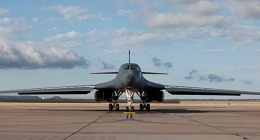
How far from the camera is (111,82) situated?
2858cm

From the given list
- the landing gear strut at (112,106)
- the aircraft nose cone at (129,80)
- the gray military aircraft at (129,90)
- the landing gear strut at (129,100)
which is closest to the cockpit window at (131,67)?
the gray military aircraft at (129,90)

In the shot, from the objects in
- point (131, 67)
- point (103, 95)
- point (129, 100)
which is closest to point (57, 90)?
point (103, 95)

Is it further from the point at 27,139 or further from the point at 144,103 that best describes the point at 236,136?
the point at 144,103

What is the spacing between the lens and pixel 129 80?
986 inches

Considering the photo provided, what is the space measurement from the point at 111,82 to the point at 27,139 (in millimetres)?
18913

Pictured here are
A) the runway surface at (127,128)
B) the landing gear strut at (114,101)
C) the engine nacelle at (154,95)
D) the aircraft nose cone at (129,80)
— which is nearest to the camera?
the runway surface at (127,128)

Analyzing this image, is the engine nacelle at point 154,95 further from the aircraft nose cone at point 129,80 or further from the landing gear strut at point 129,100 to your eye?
the aircraft nose cone at point 129,80

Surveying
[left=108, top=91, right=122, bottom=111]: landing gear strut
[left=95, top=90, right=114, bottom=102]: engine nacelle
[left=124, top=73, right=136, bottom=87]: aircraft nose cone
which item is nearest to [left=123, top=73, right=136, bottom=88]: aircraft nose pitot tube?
[left=124, top=73, right=136, bottom=87]: aircraft nose cone

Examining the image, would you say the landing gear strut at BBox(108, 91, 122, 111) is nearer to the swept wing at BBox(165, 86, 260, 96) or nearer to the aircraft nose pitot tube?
the swept wing at BBox(165, 86, 260, 96)

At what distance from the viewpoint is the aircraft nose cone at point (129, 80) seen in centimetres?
2506

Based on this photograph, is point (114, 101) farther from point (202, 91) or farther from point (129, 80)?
point (202, 91)

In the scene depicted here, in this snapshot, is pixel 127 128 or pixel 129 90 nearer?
pixel 127 128

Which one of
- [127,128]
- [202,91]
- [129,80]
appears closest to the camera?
[127,128]

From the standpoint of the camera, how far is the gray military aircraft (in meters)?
26.5
